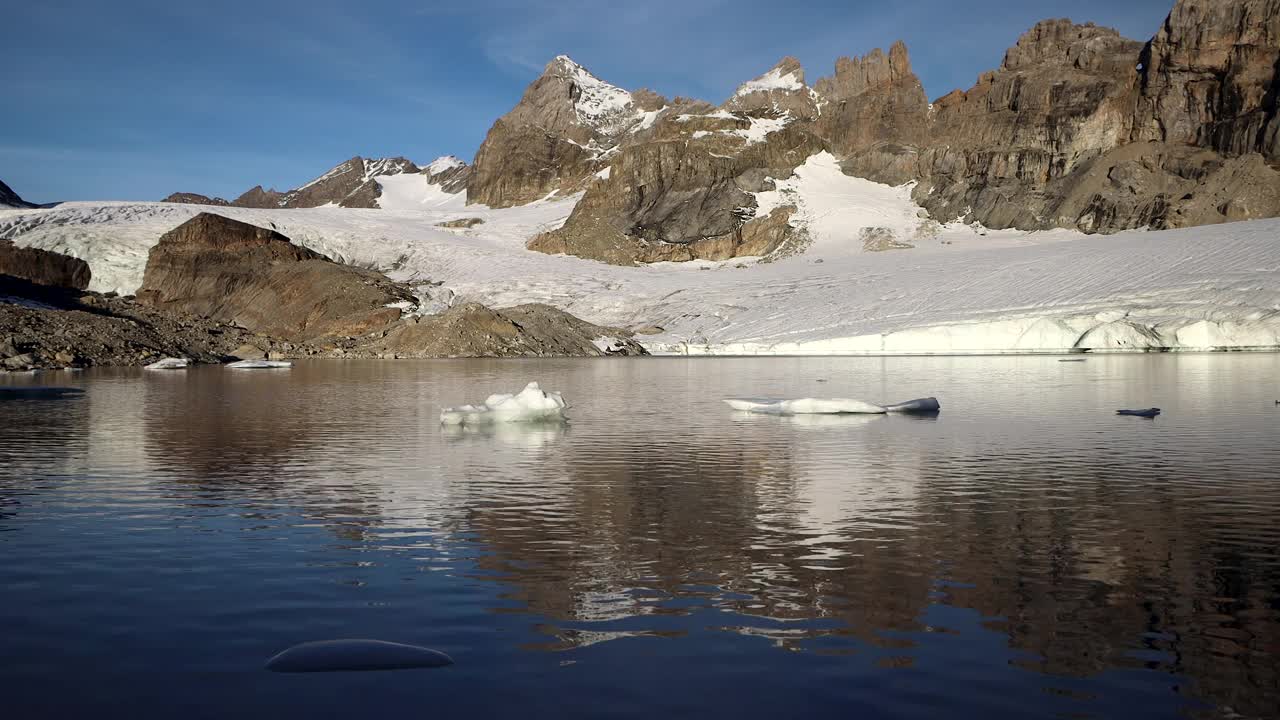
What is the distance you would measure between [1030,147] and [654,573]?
359 ft

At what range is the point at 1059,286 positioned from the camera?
64.1 meters

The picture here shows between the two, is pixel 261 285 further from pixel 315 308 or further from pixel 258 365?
pixel 258 365

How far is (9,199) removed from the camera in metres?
107

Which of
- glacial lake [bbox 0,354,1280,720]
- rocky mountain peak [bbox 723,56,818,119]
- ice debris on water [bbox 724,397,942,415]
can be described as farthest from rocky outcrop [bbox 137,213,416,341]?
Answer: rocky mountain peak [bbox 723,56,818,119]

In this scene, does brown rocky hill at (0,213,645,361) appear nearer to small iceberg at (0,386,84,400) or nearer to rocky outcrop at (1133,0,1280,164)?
small iceberg at (0,386,84,400)

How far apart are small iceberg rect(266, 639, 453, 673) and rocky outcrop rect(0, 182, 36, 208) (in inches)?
4518

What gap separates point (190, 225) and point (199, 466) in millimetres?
81774

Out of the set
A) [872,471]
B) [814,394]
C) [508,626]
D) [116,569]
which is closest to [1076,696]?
[508,626]

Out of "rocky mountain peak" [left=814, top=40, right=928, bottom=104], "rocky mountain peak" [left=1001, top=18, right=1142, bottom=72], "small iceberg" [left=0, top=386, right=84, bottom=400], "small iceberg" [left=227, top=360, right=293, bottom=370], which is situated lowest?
"small iceberg" [left=0, top=386, right=84, bottom=400]

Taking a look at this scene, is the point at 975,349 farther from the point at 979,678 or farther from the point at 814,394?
the point at 979,678

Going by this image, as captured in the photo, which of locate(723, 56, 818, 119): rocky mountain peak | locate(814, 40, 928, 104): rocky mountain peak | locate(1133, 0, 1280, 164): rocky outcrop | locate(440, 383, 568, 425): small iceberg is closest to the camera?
locate(440, 383, 568, 425): small iceberg

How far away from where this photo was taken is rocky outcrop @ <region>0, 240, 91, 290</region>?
75812 mm

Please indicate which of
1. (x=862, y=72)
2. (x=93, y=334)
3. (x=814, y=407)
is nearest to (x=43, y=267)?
(x=93, y=334)

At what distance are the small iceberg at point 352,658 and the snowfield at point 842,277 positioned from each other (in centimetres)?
5407
